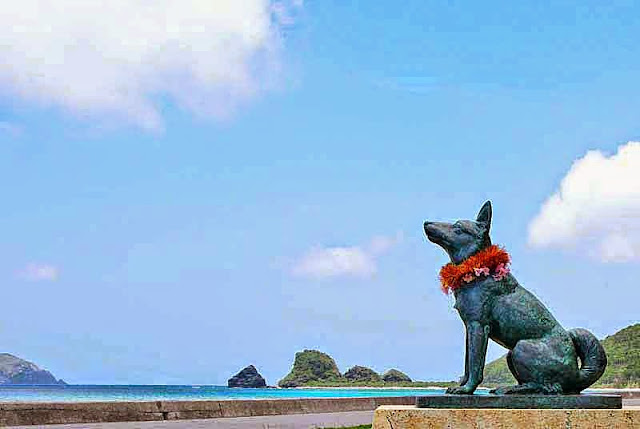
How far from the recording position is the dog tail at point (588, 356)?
25.4 ft

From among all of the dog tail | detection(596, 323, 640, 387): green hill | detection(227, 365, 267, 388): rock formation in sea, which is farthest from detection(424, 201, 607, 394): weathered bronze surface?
detection(227, 365, 267, 388): rock formation in sea

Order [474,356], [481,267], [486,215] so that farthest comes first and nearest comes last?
[486,215] → [481,267] → [474,356]

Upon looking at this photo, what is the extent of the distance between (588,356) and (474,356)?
1025mm

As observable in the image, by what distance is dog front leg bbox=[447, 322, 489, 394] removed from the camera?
25.1ft

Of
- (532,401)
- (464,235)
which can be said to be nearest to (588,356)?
(532,401)

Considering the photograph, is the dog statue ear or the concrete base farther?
the dog statue ear

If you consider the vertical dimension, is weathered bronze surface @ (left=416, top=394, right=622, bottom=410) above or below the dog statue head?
below

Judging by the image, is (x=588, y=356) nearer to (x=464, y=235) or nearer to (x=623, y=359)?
(x=464, y=235)

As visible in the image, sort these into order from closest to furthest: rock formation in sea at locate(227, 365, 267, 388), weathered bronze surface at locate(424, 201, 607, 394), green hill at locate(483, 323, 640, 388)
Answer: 1. weathered bronze surface at locate(424, 201, 607, 394)
2. green hill at locate(483, 323, 640, 388)
3. rock formation in sea at locate(227, 365, 267, 388)

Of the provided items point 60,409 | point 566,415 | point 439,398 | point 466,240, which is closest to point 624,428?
point 566,415

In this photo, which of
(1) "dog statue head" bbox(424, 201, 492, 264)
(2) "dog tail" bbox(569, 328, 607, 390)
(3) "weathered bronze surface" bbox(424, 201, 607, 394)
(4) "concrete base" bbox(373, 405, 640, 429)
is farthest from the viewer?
(1) "dog statue head" bbox(424, 201, 492, 264)

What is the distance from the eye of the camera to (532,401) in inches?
290

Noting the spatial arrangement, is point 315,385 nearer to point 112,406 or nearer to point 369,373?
point 369,373

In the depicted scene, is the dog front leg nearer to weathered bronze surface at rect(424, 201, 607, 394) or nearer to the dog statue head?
weathered bronze surface at rect(424, 201, 607, 394)
